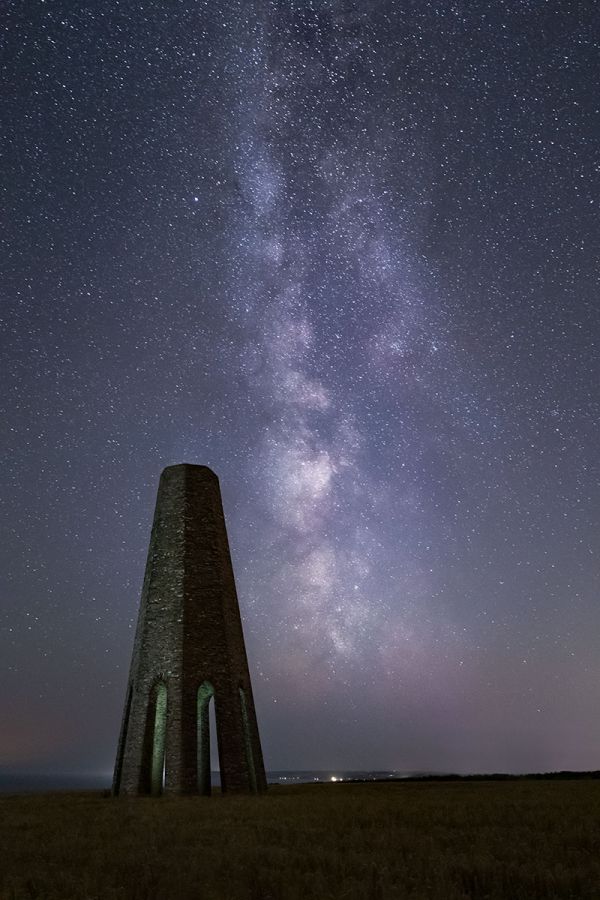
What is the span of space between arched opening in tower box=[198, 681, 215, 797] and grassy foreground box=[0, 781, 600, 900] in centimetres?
1023

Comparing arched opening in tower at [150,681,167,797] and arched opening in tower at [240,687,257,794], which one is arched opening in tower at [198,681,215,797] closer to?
arched opening in tower at [240,687,257,794]

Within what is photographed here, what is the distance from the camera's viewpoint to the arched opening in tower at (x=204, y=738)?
2658 centimetres

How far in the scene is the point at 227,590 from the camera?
87.4 ft

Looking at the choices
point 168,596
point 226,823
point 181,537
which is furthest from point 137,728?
point 226,823

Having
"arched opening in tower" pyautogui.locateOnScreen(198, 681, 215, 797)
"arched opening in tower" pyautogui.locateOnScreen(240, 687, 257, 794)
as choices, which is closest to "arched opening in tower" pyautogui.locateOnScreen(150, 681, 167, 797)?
"arched opening in tower" pyautogui.locateOnScreen(198, 681, 215, 797)

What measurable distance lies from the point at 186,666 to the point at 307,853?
49.1 ft

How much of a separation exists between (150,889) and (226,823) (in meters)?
6.31

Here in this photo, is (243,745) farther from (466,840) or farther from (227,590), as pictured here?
(466,840)

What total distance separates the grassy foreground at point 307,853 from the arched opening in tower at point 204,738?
10.2 meters

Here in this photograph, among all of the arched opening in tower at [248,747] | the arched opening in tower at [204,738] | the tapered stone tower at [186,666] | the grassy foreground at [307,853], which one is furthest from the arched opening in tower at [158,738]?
the grassy foreground at [307,853]

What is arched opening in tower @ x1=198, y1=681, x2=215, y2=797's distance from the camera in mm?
26578

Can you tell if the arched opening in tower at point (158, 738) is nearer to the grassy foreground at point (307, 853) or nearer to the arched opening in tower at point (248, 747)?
the arched opening in tower at point (248, 747)

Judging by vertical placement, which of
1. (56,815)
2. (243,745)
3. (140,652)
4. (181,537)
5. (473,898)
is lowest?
(473,898)

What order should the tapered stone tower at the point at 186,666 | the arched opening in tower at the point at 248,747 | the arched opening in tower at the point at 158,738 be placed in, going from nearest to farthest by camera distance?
the tapered stone tower at the point at 186,666, the arched opening in tower at the point at 158,738, the arched opening in tower at the point at 248,747
